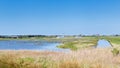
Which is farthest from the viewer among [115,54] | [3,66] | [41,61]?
[115,54]

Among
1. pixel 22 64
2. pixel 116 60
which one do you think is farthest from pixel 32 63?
pixel 116 60

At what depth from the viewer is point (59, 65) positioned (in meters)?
17.4

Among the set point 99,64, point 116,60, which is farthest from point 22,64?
point 116,60

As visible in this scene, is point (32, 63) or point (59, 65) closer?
point (59, 65)

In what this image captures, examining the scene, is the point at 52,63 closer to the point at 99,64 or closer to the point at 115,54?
the point at 99,64

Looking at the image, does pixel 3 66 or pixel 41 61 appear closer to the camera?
pixel 3 66

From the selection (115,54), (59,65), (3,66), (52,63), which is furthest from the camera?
(115,54)

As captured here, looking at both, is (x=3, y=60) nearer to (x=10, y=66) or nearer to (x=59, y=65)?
(x=10, y=66)

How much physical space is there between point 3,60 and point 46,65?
2.75 metres

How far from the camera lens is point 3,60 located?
60.1 feet

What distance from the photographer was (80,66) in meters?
17.3

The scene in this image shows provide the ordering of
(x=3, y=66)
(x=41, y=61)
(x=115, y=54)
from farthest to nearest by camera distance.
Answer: (x=115, y=54)
(x=41, y=61)
(x=3, y=66)

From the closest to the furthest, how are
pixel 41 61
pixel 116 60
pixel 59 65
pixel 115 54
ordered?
pixel 59 65 → pixel 41 61 → pixel 116 60 → pixel 115 54

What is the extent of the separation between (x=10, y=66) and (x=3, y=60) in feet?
5.97
